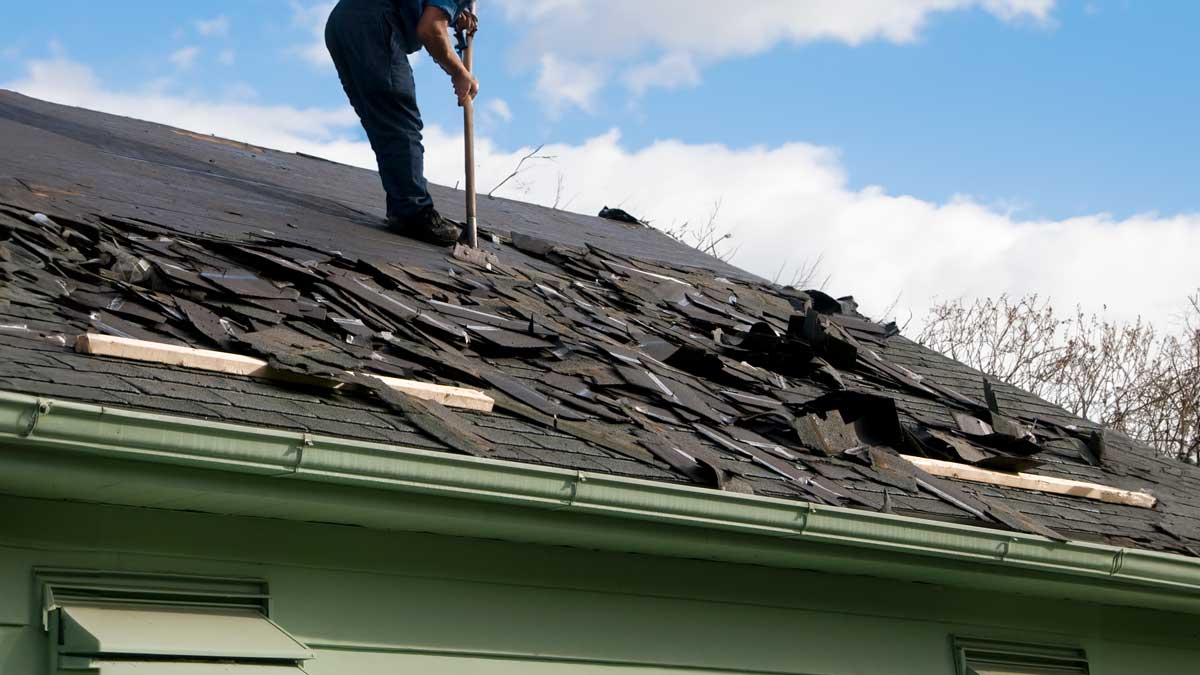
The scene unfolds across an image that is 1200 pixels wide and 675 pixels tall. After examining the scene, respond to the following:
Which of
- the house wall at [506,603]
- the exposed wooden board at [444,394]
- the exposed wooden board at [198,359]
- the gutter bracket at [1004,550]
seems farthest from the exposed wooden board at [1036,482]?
the exposed wooden board at [198,359]

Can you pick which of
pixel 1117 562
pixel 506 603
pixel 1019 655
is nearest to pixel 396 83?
pixel 506 603

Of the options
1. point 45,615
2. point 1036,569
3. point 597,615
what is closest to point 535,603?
point 597,615

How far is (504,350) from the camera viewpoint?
6082mm

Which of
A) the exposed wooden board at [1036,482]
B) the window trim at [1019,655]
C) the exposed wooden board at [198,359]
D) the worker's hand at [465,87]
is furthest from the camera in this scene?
the worker's hand at [465,87]

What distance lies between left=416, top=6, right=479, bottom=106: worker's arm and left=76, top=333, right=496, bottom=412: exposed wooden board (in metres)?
3.36

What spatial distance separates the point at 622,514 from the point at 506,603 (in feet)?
1.76

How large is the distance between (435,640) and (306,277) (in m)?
2.08

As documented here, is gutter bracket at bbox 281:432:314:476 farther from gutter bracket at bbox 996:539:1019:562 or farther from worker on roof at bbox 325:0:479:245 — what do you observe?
worker on roof at bbox 325:0:479:245

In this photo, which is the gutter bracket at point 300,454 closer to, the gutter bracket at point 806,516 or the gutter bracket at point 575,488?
the gutter bracket at point 575,488

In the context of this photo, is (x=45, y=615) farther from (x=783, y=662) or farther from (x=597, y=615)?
(x=783, y=662)

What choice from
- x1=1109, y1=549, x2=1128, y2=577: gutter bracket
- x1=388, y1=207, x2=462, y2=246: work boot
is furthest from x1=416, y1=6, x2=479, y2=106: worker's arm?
x1=1109, y1=549, x2=1128, y2=577: gutter bracket

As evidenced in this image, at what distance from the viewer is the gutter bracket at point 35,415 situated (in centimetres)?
361

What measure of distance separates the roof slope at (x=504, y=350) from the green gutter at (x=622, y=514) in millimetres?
215

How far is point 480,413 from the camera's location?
5.20m
